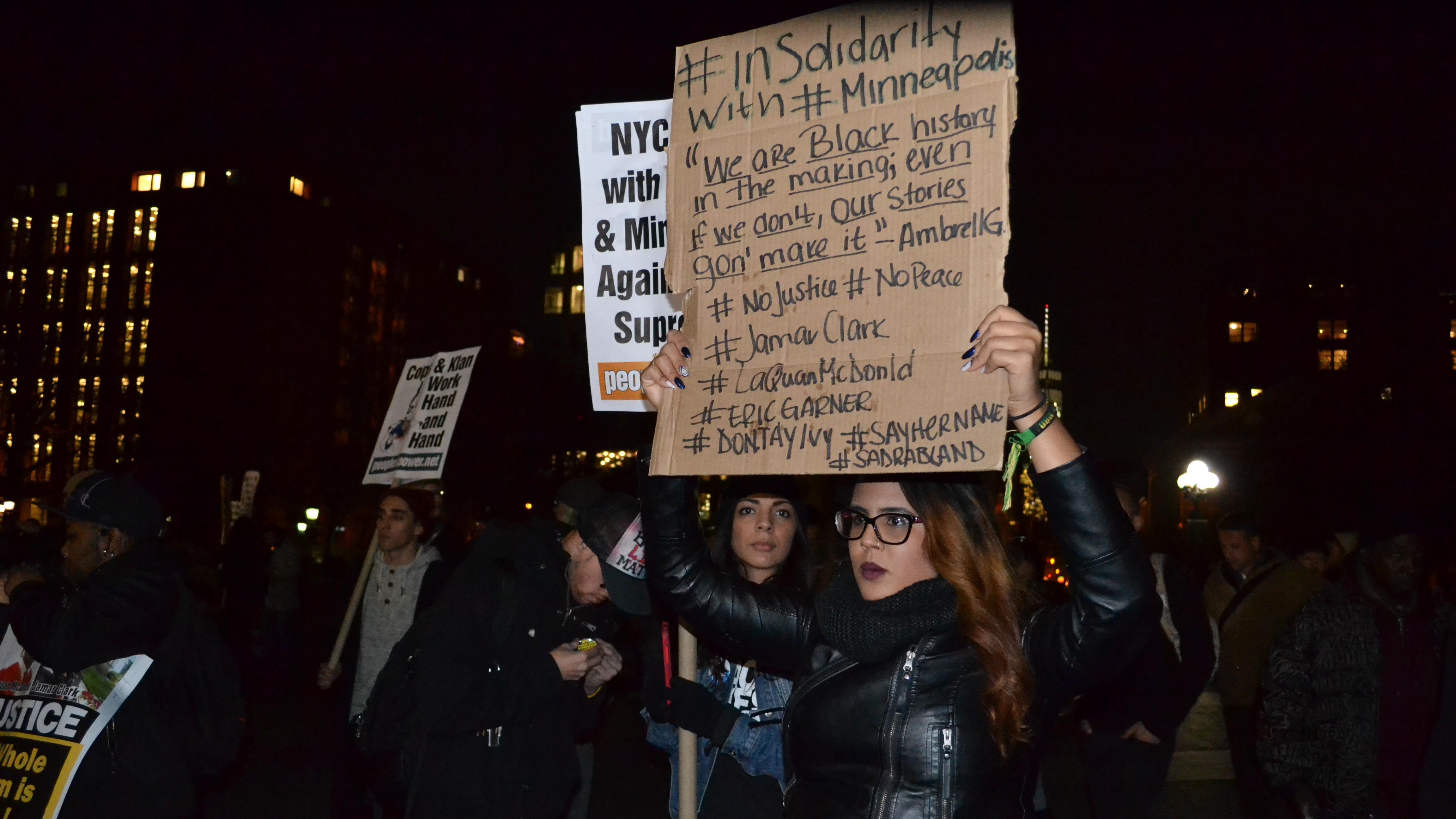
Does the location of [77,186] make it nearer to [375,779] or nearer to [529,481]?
[529,481]

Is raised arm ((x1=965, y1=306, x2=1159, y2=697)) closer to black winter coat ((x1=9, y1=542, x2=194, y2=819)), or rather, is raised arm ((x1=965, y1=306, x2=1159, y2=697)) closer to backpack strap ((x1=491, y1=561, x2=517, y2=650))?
backpack strap ((x1=491, y1=561, x2=517, y2=650))

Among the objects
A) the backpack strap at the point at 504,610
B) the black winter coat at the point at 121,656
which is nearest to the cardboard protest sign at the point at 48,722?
the black winter coat at the point at 121,656

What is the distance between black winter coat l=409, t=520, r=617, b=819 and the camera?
393 centimetres

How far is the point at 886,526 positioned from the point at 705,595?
2.01ft

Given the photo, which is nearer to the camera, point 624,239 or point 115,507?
point 624,239

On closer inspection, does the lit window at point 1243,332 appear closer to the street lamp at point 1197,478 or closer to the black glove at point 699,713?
the street lamp at point 1197,478

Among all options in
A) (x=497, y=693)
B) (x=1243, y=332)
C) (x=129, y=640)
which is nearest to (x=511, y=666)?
(x=497, y=693)

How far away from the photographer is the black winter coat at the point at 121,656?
4070 millimetres

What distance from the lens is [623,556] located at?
3.98 metres

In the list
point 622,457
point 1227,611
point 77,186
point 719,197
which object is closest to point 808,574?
point 719,197

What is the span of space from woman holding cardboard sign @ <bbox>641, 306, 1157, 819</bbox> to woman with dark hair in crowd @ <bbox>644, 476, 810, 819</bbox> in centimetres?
52

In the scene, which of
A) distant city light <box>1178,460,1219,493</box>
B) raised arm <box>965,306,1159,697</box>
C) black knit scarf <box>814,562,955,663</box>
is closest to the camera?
raised arm <box>965,306,1159,697</box>

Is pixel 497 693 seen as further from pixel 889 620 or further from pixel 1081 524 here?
pixel 1081 524

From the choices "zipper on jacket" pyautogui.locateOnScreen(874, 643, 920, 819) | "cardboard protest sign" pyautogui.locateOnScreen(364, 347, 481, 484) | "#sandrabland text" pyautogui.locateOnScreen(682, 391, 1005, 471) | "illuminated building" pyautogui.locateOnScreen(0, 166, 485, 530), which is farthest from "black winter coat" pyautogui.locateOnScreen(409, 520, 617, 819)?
"illuminated building" pyautogui.locateOnScreen(0, 166, 485, 530)
